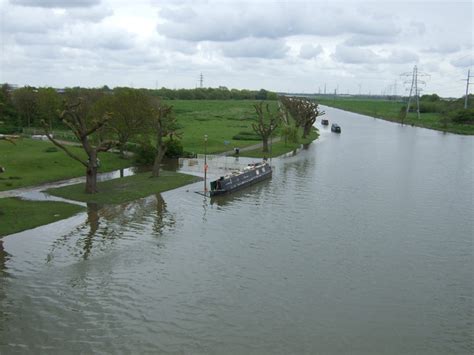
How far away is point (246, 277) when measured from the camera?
2795 centimetres

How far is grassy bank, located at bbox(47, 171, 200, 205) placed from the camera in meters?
43.4

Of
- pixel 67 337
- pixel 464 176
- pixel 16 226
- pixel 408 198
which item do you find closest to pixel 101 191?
pixel 16 226

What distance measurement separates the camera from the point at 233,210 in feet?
140

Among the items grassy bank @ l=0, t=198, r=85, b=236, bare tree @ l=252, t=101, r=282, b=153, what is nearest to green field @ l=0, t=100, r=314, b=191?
bare tree @ l=252, t=101, r=282, b=153

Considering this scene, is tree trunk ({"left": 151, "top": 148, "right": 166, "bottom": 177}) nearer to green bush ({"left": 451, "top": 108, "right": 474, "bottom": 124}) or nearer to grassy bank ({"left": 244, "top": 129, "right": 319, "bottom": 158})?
grassy bank ({"left": 244, "top": 129, "right": 319, "bottom": 158})

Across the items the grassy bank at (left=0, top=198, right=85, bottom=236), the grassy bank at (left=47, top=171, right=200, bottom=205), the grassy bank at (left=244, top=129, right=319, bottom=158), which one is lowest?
the grassy bank at (left=0, top=198, right=85, bottom=236)

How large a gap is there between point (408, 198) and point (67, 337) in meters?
35.7

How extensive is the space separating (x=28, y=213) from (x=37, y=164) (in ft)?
62.8

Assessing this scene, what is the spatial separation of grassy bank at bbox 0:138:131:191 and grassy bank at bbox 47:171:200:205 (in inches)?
176

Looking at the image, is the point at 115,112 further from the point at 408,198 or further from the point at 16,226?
the point at 408,198

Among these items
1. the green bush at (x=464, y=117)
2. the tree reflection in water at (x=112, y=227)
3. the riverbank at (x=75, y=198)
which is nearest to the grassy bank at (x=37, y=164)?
the riverbank at (x=75, y=198)

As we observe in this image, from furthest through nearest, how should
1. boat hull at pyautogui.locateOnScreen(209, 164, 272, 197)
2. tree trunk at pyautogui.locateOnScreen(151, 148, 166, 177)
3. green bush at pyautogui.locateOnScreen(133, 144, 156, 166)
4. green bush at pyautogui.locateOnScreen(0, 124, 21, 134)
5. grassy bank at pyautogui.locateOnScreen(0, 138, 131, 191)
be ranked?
1. green bush at pyautogui.locateOnScreen(0, 124, 21, 134)
2. green bush at pyautogui.locateOnScreen(133, 144, 156, 166)
3. tree trunk at pyautogui.locateOnScreen(151, 148, 166, 177)
4. grassy bank at pyautogui.locateOnScreen(0, 138, 131, 191)
5. boat hull at pyautogui.locateOnScreen(209, 164, 272, 197)

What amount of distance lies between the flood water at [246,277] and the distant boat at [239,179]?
1578 millimetres

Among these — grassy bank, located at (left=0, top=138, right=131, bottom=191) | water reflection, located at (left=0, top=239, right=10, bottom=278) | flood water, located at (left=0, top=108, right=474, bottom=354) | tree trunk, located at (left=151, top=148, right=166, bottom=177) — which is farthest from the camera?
tree trunk, located at (left=151, top=148, right=166, bottom=177)
